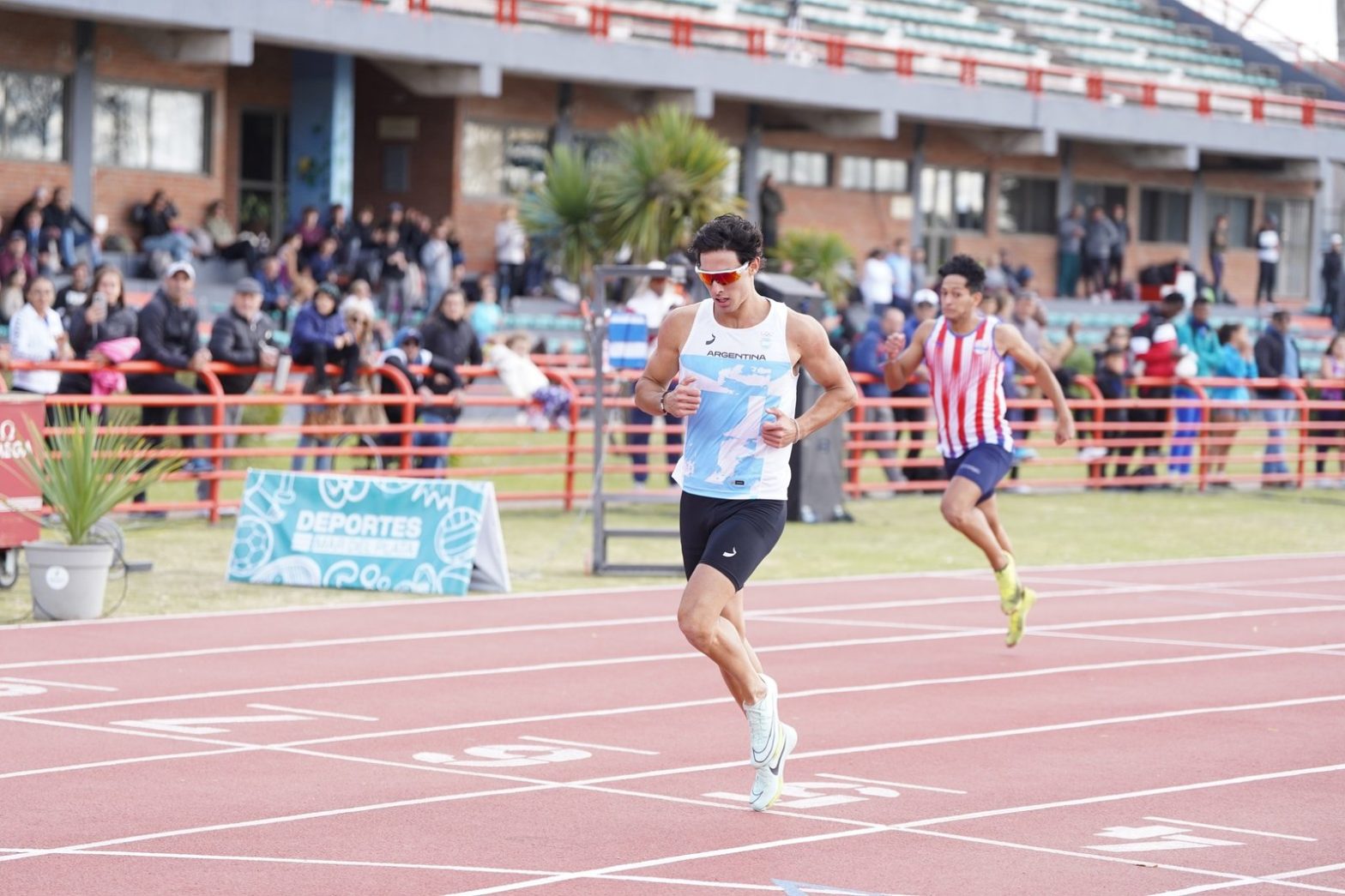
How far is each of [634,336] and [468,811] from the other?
902 centimetres

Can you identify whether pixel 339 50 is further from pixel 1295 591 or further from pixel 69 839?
pixel 69 839

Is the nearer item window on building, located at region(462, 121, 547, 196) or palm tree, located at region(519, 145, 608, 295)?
palm tree, located at region(519, 145, 608, 295)

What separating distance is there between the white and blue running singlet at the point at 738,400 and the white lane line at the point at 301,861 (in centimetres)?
187

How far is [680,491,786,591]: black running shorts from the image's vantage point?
26.3ft

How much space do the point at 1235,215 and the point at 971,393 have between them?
3910 centimetres

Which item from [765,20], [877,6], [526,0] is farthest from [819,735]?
[877,6]

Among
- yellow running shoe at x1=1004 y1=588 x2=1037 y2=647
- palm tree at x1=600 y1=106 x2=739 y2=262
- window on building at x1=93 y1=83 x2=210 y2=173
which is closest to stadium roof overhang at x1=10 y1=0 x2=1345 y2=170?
window on building at x1=93 y1=83 x2=210 y2=173

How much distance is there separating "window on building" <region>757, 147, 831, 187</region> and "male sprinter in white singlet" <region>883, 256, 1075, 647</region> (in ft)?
89.7

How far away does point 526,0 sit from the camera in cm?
3338

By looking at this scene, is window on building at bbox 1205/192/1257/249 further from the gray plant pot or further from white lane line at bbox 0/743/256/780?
white lane line at bbox 0/743/256/780

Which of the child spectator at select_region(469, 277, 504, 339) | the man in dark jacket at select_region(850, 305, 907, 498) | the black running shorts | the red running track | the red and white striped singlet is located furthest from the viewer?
the child spectator at select_region(469, 277, 504, 339)

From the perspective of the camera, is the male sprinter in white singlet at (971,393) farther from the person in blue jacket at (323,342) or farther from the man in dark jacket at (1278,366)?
the man in dark jacket at (1278,366)

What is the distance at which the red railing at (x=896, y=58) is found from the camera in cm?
3372

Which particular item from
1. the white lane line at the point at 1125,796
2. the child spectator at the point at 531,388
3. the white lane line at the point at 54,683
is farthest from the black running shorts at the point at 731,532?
the child spectator at the point at 531,388
